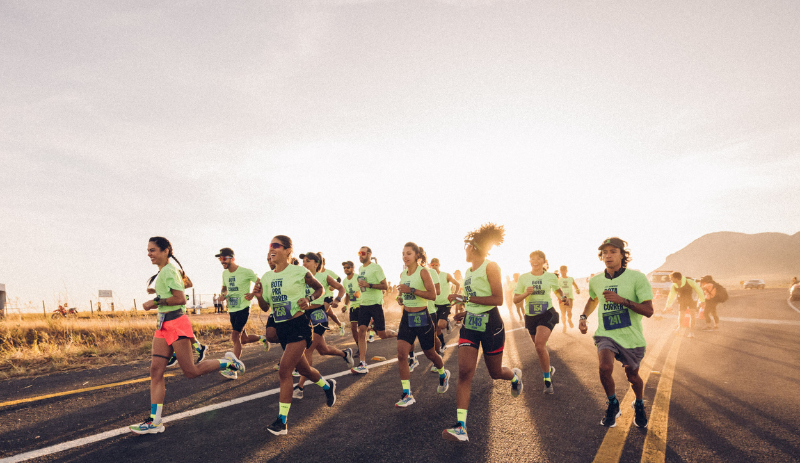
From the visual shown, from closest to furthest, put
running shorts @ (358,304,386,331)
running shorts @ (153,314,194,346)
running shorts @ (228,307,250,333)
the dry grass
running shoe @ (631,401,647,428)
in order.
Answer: running shoe @ (631,401,647,428)
running shorts @ (153,314,194,346)
running shorts @ (228,307,250,333)
running shorts @ (358,304,386,331)
the dry grass

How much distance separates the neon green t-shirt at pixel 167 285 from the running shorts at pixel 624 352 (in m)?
4.96

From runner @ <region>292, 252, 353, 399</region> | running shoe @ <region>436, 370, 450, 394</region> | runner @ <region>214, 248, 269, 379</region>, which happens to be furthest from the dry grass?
running shoe @ <region>436, 370, 450, 394</region>

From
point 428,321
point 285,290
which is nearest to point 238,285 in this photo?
point 285,290

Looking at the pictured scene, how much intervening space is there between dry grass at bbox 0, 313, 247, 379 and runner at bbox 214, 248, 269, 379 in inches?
126

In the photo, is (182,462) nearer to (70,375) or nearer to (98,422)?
(98,422)

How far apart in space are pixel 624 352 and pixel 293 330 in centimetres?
372

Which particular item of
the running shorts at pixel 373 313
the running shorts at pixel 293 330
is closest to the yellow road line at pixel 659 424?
the running shorts at pixel 293 330

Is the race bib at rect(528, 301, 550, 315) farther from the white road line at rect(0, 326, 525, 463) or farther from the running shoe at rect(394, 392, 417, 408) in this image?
the white road line at rect(0, 326, 525, 463)

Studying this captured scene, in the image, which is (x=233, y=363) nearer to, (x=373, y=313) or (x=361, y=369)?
(x=361, y=369)

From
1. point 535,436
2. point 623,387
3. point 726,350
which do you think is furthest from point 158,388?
point 726,350

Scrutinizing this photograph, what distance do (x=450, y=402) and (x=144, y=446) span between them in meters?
3.45

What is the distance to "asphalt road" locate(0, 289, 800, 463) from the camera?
364cm

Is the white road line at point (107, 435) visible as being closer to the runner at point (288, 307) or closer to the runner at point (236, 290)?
the runner at point (288, 307)

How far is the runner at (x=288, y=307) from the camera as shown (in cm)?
440
